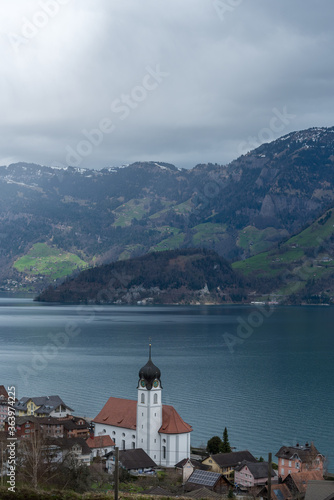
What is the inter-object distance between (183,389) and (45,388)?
1984cm

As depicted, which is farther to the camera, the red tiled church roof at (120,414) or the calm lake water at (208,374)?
the calm lake water at (208,374)

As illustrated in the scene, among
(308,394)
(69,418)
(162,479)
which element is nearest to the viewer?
(162,479)

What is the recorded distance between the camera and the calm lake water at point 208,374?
71.6 meters

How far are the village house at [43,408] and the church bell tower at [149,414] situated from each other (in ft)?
53.1

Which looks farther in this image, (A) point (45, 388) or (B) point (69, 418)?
(A) point (45, 388)

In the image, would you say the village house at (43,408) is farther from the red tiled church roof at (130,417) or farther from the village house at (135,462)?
the village house at (135,462)

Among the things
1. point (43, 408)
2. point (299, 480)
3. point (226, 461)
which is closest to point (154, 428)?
point (226, 461)

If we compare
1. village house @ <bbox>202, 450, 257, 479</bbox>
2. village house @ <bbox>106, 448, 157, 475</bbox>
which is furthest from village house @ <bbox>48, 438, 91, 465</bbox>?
village house @ <bbox>202, 450, 257, 479</bbox>

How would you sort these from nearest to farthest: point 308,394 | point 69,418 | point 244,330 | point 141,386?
point 141,386 < point 69,418 < point 308,394 < point 244,330

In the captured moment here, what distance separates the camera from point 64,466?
45.8 metres

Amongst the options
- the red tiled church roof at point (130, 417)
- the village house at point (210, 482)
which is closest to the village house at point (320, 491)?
the village house at point (210, 482)

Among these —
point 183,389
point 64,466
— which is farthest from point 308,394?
point 64,466

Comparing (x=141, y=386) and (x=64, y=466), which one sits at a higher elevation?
(x=141, y=386)

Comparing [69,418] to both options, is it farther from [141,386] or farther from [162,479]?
[162,479]
